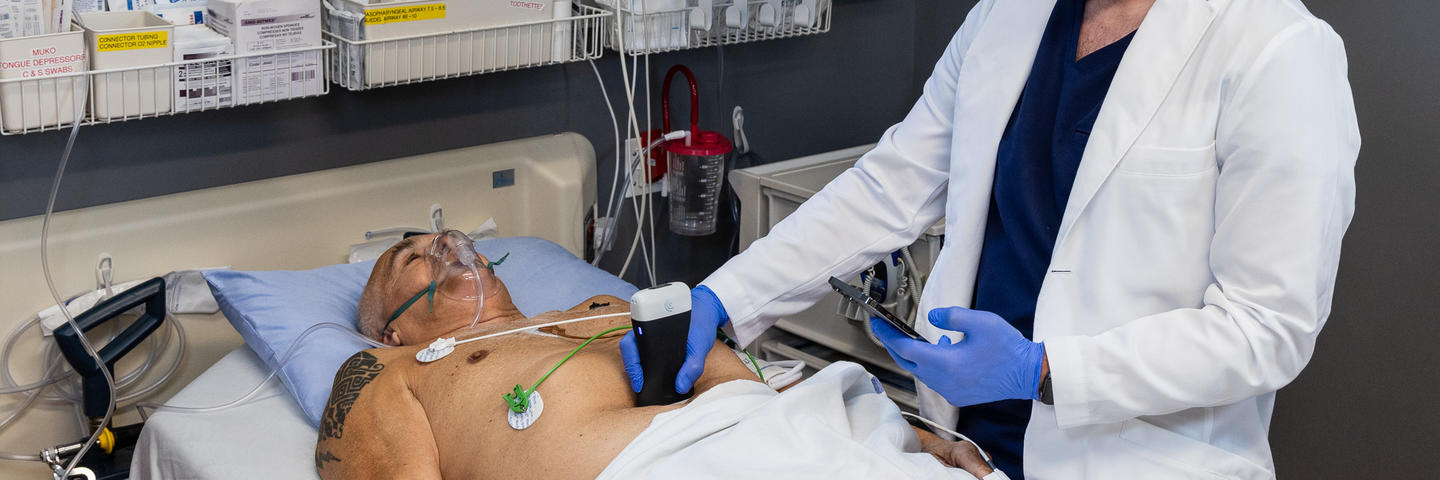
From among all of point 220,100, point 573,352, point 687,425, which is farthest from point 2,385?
point 687,425

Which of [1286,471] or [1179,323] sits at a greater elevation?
[1179,323]

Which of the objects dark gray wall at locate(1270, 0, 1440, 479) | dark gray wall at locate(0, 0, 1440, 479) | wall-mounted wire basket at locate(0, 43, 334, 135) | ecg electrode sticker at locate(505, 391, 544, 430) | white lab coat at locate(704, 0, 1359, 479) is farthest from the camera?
dark gray wall at locate(1270, 0, 1440, 479)

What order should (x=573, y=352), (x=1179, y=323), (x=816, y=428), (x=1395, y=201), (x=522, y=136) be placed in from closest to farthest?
1. (x=1179, y=323)
2. (x=816, y=428)
3. (x=573, y=352)
4. (x=1395, y=201)
5. (x=522, y=136)

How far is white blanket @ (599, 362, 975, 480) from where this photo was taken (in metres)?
1.34

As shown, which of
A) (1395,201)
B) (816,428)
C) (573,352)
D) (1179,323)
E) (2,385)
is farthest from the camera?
(1395,201)

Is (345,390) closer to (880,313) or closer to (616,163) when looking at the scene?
(880,313)

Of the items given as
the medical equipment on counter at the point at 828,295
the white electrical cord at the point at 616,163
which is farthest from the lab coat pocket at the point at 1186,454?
the white electrical cord at the point at 616,163

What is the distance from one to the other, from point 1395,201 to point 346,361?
1.89 m

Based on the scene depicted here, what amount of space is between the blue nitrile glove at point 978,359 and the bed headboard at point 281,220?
127 centimetres

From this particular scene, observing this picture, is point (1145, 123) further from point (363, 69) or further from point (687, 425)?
point (363, 69)

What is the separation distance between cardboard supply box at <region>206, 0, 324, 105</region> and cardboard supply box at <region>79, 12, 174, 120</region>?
92mm

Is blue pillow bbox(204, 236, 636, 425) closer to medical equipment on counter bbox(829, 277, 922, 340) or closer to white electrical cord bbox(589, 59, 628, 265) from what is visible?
white electrical cord bbox(589, 59, 628, 265)

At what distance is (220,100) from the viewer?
72.3 inches

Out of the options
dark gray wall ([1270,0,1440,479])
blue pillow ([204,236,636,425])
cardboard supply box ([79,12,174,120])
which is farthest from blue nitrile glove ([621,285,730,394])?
dark gray wall ([1270,0,1440,479])
